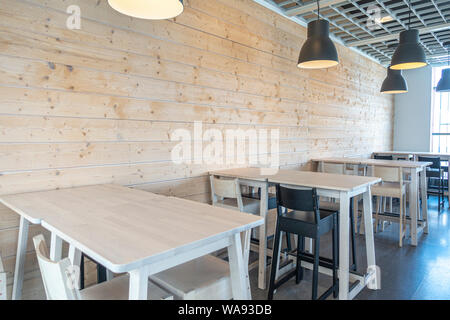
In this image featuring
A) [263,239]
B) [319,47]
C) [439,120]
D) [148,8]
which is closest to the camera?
[148,8]

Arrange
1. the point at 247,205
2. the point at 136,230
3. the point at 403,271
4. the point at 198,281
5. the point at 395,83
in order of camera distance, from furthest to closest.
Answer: the point at 395,83 < the point at 403,271 < the point at 247,205 < the point at 198,281 < the point at 136,230

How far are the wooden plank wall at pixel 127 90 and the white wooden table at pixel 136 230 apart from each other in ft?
1.31

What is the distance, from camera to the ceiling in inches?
158

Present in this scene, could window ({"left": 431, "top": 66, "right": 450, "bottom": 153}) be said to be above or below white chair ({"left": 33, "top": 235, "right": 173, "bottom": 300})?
above

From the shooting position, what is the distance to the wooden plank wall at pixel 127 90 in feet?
6.42

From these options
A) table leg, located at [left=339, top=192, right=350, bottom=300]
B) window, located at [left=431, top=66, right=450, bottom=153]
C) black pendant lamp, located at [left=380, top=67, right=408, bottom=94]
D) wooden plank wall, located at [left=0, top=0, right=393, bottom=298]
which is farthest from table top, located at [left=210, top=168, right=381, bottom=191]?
window, located at [left=431, top=66, right=450, bottom=153]

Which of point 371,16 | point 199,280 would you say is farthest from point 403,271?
point 371,16

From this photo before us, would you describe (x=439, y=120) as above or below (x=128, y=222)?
above

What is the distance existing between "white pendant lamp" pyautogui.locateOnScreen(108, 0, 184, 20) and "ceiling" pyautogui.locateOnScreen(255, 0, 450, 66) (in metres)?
2.45

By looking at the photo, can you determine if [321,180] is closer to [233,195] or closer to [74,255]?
[233,195]

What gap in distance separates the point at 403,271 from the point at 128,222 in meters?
2.70

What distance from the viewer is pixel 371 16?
4.48 meters

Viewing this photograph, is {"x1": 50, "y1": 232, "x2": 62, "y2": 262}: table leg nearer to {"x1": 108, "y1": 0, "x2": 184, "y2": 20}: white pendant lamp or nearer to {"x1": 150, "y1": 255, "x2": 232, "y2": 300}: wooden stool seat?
{"x1": 150, "y1": 255, "x2": 232, "y2": 300}: wooden stool seat

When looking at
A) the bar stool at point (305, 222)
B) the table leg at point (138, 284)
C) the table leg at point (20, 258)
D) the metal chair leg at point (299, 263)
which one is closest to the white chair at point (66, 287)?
the table leg at point (138, 284)
